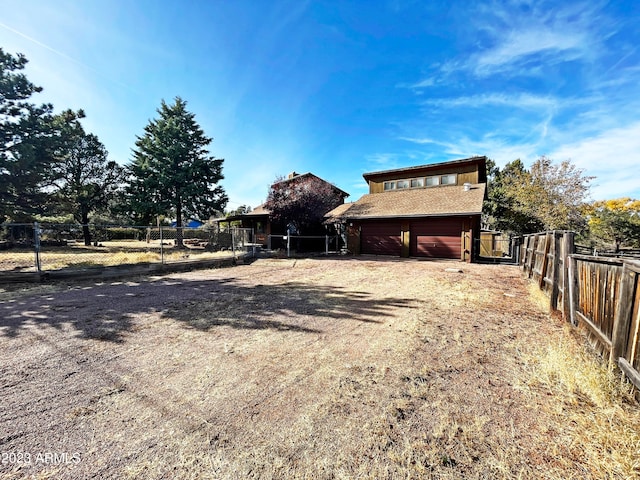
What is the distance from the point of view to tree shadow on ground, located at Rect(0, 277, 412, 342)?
165 inches

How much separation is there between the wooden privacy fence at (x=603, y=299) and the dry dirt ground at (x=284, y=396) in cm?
55

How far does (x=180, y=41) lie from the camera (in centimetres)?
873

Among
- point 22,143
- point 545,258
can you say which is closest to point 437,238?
point 545,258

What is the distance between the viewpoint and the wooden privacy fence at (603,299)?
7.75 ft

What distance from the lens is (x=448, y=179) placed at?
56.1 ft

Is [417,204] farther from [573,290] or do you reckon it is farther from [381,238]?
[573,290]

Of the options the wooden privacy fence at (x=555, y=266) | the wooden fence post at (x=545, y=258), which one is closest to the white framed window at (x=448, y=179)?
the wooden privacy fence at (x=555, y=266)

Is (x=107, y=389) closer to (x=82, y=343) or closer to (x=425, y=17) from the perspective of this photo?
(x=82, y=343)

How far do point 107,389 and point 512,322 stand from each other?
582 centimetres

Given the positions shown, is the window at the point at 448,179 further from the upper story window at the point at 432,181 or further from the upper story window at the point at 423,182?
the upper story window at the point at 432,181

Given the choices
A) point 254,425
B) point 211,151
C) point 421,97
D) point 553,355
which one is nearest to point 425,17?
point 421,97

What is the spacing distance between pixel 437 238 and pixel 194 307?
42.7 feet

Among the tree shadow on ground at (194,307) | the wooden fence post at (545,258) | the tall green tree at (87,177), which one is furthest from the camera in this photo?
the tall green tree at (87,177)

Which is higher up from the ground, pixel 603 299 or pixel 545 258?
pixel 545 258
